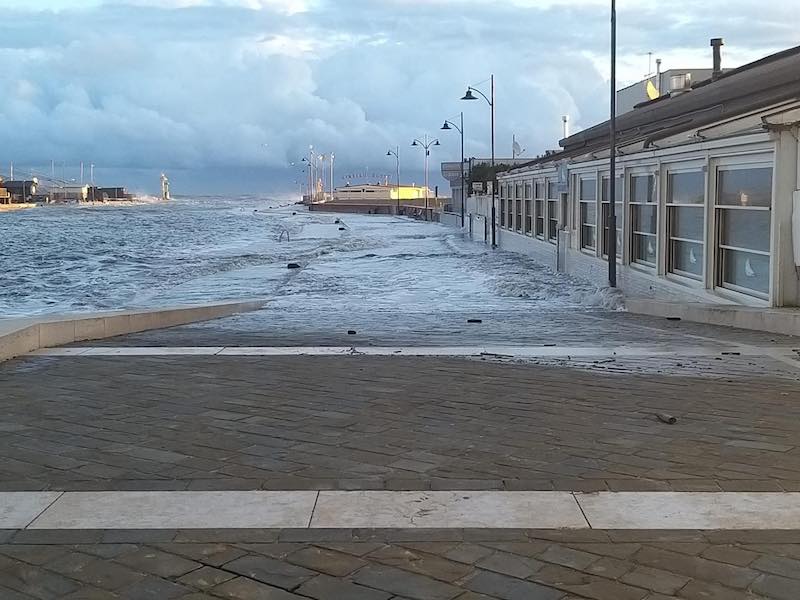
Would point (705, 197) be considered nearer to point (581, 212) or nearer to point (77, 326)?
point (77, 326)

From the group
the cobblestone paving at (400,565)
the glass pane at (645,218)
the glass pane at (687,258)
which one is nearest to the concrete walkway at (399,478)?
the cobblestone paving at (400,565)

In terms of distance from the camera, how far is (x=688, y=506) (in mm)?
4914

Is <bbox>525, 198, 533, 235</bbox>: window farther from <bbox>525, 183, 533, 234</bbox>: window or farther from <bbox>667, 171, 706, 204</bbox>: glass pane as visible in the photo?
<bbox>667, 171, 706, 204</bbox>: glass pane

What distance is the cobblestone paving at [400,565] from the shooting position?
3.82 metres

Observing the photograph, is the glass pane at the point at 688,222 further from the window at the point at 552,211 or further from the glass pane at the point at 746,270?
the window at the point at 552,211

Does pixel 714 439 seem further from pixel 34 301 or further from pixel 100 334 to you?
pixel 34 301

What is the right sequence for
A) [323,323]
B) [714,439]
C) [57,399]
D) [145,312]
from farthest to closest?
[323,323] < [145,312] < [57,399] < [714,439]

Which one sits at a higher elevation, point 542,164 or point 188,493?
point 542,164

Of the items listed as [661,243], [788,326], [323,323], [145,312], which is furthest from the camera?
[661,243]

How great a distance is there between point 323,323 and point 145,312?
3472 mm

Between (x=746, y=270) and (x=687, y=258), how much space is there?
3106 millimetres

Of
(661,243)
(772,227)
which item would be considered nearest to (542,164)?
(661,243)

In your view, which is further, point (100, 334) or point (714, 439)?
point (100, 334)

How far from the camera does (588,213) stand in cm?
2786
